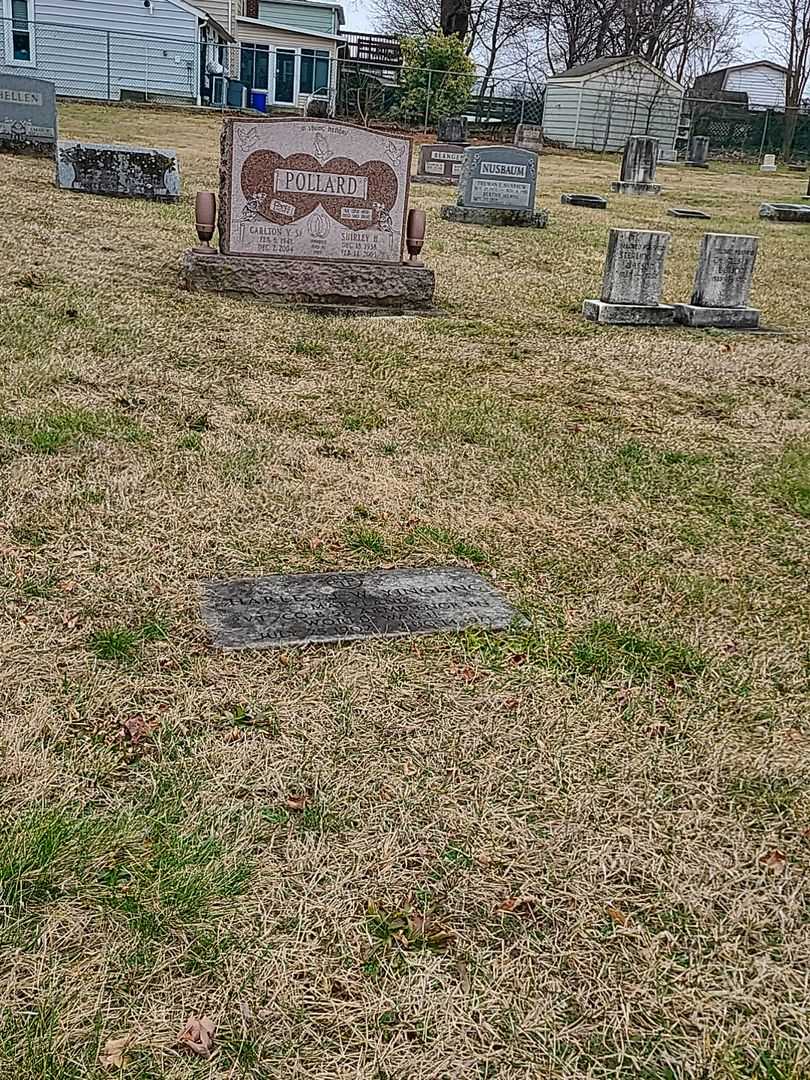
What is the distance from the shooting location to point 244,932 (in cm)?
209

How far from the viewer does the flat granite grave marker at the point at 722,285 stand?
345 inches

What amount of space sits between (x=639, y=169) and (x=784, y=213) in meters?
3.66

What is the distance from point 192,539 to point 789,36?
47273 mm

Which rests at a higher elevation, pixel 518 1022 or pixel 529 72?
pixel 529 72

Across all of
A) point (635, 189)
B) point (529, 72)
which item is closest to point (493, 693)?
point (635, 189)

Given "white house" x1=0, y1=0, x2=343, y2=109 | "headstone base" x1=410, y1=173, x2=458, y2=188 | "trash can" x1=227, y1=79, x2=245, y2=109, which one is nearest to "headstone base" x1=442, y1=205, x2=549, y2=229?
"headstone base" x1=410, y1=173, x2=458, y2=188

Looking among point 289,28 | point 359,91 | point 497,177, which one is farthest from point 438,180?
point 289,28

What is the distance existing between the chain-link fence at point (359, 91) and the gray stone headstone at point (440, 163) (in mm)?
9670

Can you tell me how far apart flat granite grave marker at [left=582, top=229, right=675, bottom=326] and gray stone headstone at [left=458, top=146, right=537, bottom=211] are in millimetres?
6321

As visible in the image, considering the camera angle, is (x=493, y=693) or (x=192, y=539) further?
(x=192, y=539)

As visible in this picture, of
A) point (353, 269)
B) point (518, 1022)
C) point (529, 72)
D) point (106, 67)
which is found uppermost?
point (529, 72)

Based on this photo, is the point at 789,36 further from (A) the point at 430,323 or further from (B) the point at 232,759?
(B) the point at 232,759

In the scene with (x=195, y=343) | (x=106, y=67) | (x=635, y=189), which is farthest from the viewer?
(x=106, y=67)

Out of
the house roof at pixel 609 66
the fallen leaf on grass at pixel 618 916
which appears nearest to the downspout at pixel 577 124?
the house roof at pixel 609 66
